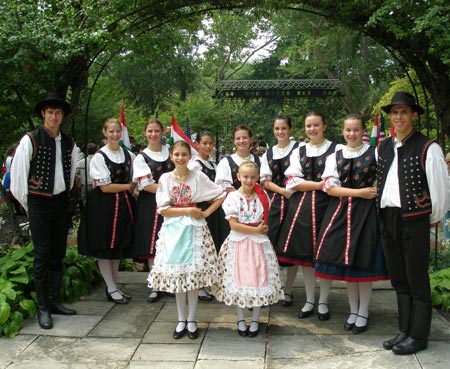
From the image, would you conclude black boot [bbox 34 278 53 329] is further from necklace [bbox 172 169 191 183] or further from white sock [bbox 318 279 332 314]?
white sock [bbox 318 279 332 314]

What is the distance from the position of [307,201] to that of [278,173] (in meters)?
0.41

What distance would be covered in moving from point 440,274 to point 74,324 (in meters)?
3.12

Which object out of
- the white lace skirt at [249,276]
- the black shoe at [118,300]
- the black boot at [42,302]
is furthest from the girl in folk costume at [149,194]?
the white lace skirt at [249,276]

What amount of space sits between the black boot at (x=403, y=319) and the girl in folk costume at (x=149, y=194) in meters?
1.99

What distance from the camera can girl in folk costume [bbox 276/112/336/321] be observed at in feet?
12.5

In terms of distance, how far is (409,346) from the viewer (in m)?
3.19

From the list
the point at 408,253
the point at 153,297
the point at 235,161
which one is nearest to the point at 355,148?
the point at 408,253

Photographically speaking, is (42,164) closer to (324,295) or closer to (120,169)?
(120,169)

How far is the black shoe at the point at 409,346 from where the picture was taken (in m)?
Result: 3.19

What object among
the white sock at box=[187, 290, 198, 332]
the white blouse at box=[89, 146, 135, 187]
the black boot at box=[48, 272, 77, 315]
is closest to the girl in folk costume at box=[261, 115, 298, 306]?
the white sock at box=[187, 290, 198, 332]

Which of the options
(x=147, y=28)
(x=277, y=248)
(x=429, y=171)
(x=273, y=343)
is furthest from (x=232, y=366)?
(x=147, y=28)

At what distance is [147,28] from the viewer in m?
5.33

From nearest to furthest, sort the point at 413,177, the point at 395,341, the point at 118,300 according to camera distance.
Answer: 1. the point at 413,177
2. the point at 395,341
3. the point at 118,300

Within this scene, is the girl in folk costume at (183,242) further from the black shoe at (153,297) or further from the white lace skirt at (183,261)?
the black shoe at (153,297)
